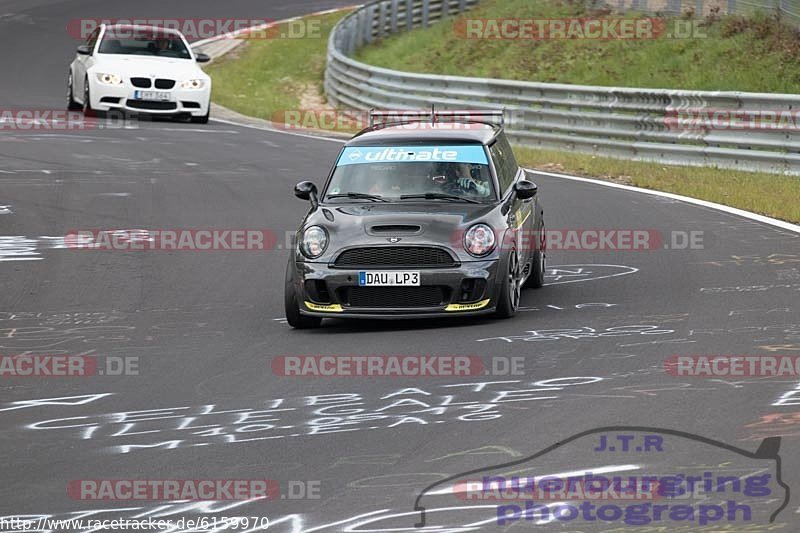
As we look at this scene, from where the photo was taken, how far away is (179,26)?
4244cm

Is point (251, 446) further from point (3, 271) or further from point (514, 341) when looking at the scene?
point (3, 271)

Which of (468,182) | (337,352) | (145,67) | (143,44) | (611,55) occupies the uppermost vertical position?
(611,55)

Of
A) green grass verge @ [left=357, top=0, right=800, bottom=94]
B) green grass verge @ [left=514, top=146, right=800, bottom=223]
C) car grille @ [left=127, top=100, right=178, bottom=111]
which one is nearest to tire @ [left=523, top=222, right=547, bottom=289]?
green grass verge @ [left=514, top=146, right=800, bottom=223]

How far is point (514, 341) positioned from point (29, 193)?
9.56 m

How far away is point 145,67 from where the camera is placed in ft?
85.1

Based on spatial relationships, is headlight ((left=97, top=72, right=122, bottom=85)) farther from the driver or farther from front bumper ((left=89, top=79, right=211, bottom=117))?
the driver

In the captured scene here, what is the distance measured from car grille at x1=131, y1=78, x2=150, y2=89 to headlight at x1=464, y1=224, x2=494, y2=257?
15.9m

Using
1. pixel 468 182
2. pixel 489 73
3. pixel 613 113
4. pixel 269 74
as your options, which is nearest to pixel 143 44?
pixel 489 73

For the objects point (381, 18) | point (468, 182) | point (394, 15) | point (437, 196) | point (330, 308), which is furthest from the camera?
point (394, 15)

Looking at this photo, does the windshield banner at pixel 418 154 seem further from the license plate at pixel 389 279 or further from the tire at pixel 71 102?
the tire at pixel 71 102

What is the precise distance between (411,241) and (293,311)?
1.04 meters

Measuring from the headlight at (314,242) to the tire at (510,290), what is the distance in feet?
4.40

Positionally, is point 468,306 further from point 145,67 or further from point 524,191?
point 145,67

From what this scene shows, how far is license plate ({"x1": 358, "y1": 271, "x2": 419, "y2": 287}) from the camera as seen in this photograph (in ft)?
35.6
